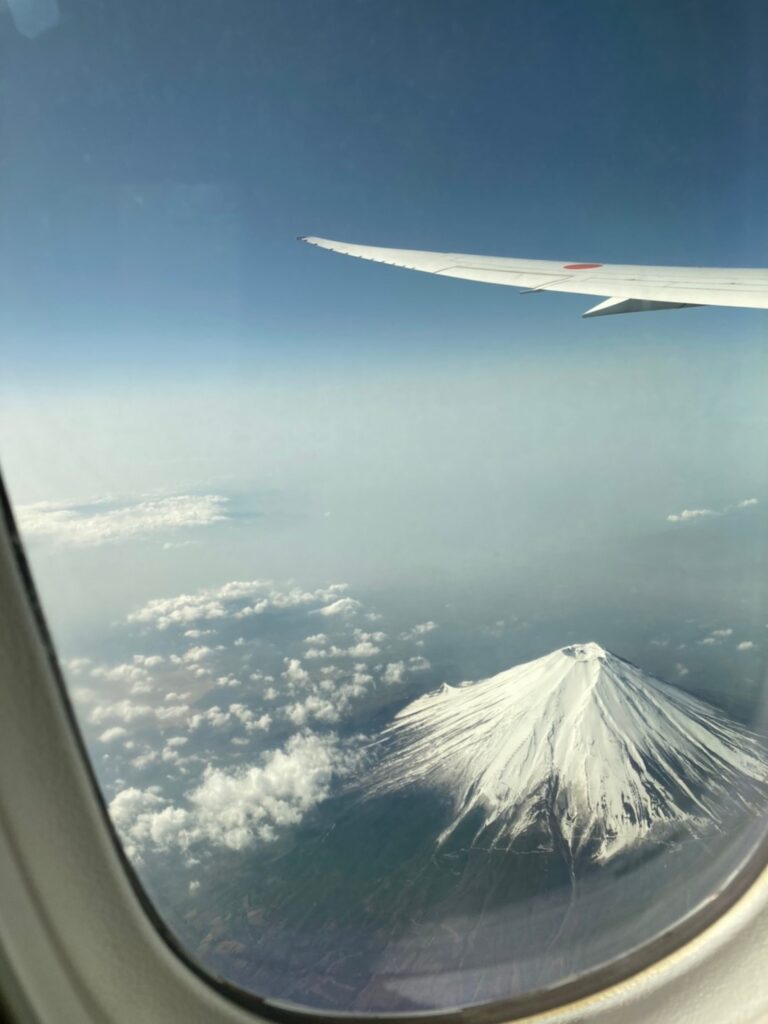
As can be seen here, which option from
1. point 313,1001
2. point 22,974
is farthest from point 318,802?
point 22,974

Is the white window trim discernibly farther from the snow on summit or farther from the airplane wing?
the airplane wing

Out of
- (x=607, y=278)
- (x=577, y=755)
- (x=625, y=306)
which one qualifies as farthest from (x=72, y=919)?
(x=577, y=755)

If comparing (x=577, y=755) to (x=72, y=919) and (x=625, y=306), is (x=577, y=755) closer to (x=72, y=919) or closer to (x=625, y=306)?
(x=625, y=306)

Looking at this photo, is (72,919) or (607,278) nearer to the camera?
(72,919)

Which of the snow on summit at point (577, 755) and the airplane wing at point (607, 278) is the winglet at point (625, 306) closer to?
the airplane wing at point (607, 278)

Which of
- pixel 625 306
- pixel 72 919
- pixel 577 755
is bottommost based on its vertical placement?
pixel 577 755
